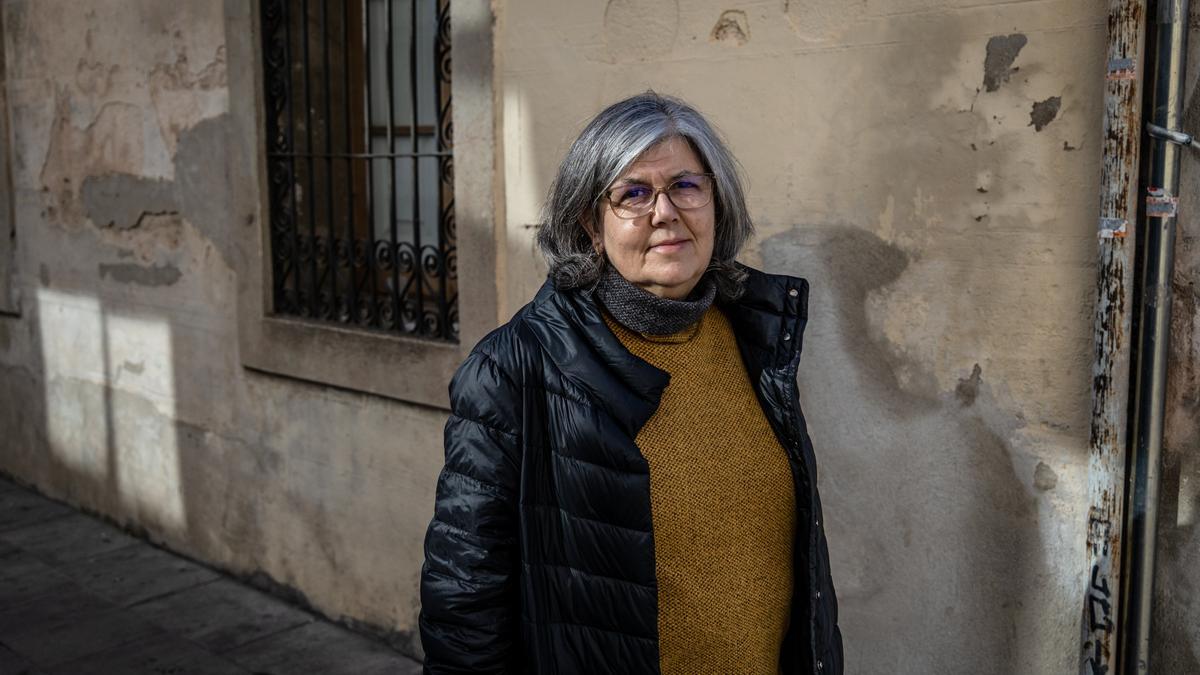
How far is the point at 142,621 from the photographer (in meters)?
4.93

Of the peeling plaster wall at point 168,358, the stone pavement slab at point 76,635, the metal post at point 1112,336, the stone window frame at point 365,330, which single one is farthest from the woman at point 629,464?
the stone pavement slab at point 76,635

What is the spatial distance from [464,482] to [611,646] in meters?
0.36

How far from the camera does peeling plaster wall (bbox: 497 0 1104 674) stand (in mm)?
2619

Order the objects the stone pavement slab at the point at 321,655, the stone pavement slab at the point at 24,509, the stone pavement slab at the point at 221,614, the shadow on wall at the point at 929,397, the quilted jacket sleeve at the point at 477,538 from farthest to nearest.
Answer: the stone pavement slab at the point at 24,509 → the stone pavement slab at the point at 221,614 → the stone pavement slab at the point at 321,655 → the shadow on wall at the point at 929,397 → the quilted jacket sleeve at the point at 477,538

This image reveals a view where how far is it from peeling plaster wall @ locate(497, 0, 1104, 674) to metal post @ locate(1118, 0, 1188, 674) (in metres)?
0.13

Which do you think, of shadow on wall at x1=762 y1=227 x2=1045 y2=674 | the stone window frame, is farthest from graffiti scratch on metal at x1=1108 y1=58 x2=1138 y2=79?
the stone window frame

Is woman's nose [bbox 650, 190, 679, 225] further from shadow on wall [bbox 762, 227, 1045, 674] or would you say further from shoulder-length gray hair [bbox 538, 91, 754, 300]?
shadow on wall [bbox 762, 227, 1045, 674]

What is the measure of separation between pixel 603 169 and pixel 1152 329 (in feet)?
4.02

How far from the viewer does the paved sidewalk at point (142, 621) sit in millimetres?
4477

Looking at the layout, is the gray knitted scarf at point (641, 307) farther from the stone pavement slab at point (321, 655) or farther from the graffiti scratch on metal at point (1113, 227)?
the stone pavement slab at point (321, 655)

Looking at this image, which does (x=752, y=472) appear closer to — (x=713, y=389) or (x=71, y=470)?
(x=713, y=389)

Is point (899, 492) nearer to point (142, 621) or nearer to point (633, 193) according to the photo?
point (633, 193)

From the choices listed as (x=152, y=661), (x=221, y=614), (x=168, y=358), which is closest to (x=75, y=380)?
(x=168, y=358)

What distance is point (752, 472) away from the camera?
2.06 meters
